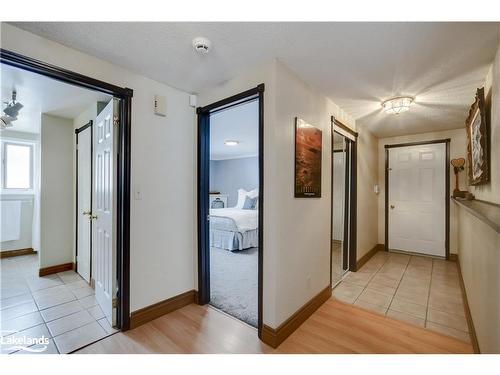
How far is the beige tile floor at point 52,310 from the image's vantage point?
5.98ft

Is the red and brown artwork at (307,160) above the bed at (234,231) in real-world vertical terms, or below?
→ above

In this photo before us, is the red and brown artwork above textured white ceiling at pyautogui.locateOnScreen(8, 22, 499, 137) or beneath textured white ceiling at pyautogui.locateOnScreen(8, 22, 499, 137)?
beneath

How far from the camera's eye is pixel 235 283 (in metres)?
2.95

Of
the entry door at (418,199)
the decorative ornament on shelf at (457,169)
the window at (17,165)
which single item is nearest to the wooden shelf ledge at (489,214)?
the decorative ornament on shelf at (457,169)

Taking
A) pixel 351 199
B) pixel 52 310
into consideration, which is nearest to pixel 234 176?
pixel 351 199

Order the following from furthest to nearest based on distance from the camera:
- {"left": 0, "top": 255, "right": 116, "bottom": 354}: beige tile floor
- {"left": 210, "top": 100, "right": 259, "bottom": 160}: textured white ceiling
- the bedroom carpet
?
{"left": 210, "top": 100, "right": 259, "bottom": 160}: textured white ceiling < the bedroom carpet < {"left": 0, "top": 255, "right": 116, "bottom": 354}: beige tile floor

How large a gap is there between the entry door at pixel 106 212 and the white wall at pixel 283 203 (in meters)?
0.97

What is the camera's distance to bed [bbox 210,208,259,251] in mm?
4395

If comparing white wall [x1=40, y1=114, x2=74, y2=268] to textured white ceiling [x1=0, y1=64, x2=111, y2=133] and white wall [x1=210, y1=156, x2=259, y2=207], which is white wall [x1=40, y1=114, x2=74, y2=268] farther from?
white wall [x1=210, y1=156, x2=259, y2=207]

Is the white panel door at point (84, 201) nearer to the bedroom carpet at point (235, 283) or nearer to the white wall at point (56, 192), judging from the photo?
the white wall at point (56, 192)

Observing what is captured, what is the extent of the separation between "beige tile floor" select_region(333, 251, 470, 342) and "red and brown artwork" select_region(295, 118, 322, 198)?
4.35 ft

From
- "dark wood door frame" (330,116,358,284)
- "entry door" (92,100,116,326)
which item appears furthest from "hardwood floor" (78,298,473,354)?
"dark wood door frame" (330,116,358,284)

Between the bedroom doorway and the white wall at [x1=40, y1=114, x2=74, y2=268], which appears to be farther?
the white wall at [x1=40, y1=114, x2=74, y2=268]

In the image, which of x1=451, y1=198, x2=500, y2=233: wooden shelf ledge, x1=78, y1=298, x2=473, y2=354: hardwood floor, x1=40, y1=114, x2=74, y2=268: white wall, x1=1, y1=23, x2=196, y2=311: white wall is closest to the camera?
x1=451, y1=198, x2=500, y2=233: wooden shelf ledge
